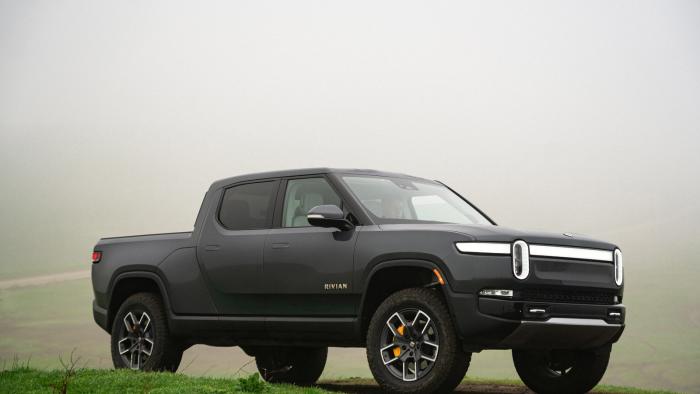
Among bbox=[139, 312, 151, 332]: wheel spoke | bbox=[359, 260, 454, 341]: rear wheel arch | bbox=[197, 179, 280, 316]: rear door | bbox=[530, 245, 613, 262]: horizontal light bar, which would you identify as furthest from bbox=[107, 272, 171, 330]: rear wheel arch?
bbox=[530, 245, 613, 262]: horizontal light bar

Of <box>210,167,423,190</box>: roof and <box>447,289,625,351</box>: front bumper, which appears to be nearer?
<box>447,289,625,351</box>: front bumper

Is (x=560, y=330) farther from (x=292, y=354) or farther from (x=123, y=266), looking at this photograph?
(x=123, y=266)

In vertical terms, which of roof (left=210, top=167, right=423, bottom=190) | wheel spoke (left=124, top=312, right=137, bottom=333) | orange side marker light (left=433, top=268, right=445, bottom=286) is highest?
roof (left=210, top=167, right=423, bottom=190)

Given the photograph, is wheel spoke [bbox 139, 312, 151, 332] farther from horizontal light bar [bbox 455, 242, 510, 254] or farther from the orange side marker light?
horizontal light bar [bbox 455, 242, 510, 254]

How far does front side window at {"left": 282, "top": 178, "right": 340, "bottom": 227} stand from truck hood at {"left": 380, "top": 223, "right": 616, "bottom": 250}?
86 centimetres

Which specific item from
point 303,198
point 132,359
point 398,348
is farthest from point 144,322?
point 398,348

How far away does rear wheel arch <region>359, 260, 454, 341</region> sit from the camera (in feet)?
26.5

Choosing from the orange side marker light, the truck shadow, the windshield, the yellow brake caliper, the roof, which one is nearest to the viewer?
the orange side marker light

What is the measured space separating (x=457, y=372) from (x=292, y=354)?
4.13m

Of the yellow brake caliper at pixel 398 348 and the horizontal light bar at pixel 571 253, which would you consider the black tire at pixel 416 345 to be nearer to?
the yellow brake caliper at pixel 398 348

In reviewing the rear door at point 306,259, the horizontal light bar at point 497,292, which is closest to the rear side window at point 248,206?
the rear door at point 306,259

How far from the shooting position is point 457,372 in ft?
25.3

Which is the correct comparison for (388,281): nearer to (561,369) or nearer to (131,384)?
(561,369)

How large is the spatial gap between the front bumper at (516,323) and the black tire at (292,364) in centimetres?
411
